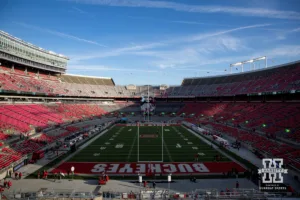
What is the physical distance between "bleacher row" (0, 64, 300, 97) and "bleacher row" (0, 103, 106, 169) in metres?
5.45

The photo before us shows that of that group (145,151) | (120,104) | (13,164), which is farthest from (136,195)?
(120,104)

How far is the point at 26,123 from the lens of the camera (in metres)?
32.4

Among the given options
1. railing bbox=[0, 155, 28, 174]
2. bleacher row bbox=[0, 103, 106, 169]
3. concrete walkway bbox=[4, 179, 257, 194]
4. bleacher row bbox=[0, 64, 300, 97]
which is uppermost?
bleacher row bbox=[0, 64, 300, 97]

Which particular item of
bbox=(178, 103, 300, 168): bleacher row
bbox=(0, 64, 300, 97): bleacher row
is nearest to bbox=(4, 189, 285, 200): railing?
bbox=(178, 103, 300, 168): bleacher row

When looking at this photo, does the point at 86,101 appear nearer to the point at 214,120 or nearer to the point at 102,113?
the point at 102,113

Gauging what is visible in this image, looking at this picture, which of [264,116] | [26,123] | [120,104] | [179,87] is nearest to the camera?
[26,123]

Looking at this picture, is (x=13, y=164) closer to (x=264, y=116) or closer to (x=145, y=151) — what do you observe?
(x=145, y=151)

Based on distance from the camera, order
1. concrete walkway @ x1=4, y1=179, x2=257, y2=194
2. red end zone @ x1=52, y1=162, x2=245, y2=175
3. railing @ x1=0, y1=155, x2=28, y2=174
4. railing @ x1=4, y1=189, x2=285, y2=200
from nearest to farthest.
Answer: railing @ x1=4, y1=189, x2=285, y2=200 → concrete walkway @ x1=4, y1=179, x2=257, y2=194 → railing @ x1=0, y1=155, x2=28, y2=174 → red end zone @ x1=52, y1=162, x2=245, y2=175

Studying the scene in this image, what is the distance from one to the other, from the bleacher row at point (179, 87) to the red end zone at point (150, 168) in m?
25.1

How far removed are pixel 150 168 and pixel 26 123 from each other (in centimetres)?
2157

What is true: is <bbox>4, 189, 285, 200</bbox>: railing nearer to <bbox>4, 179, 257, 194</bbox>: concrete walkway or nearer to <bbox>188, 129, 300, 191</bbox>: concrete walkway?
<bbox>4, 179, 257, 194</bbox>: concrete walkway

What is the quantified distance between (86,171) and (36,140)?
11.5m

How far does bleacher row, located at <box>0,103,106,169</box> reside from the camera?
73.6 feet

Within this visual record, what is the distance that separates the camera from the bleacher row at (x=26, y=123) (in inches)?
883
